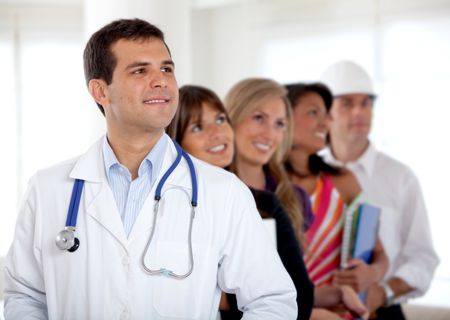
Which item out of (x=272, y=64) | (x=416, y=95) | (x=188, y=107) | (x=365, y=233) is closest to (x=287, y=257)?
(x=188, y=107)

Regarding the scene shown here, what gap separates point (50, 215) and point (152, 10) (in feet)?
6.69

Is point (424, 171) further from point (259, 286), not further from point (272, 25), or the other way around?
point (259, 286)

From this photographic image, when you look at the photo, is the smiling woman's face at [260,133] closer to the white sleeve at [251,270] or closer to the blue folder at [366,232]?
the blue folder at [366,232]

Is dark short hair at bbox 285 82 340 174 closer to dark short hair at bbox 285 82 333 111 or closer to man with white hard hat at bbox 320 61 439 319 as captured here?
dark short hair at bbox 285 82 333 111

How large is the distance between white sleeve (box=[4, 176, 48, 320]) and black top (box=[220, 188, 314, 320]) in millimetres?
683

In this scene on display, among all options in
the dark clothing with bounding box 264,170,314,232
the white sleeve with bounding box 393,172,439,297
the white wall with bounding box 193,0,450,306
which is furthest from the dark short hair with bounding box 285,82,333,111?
the white wall with bounding box 193,0,450,306

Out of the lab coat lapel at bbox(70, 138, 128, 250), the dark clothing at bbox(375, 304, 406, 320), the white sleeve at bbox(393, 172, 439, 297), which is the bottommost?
the dark clothing at bbox(375, 304, 406, 320)

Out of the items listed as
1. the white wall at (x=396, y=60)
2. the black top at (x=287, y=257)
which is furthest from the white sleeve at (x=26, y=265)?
the white wall at (x=396, y=60)

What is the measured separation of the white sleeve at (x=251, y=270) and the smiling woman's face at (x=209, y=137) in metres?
0.73

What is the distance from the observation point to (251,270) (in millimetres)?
1613

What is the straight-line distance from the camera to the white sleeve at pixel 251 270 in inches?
63.4

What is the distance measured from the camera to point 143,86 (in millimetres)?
1648

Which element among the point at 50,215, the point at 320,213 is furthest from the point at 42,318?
the point at 320,213

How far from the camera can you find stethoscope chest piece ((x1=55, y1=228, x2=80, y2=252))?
5.18ft
